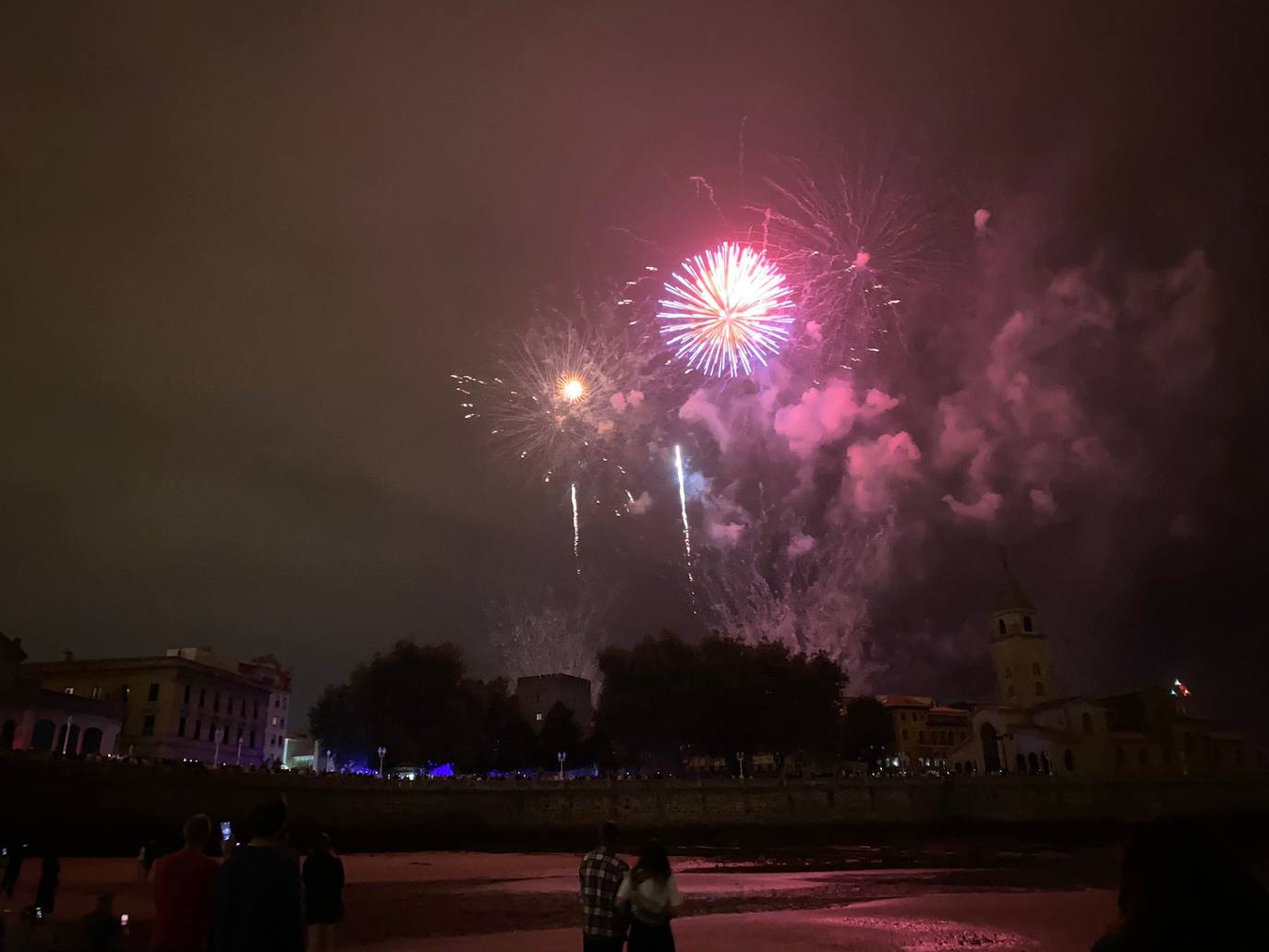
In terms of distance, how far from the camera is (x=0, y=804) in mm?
39031

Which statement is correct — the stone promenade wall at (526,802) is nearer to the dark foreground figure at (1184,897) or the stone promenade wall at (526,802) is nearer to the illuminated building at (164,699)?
the illuminated building at (164,699)

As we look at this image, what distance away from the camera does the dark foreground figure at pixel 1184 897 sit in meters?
3.13

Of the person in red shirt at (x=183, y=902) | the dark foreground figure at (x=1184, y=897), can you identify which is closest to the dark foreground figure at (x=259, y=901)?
the person in red shirt at (x=183, y=902)

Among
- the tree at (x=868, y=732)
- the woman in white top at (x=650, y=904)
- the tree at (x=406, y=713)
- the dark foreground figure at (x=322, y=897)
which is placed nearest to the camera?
the woman in white top at (x=650, y=904)

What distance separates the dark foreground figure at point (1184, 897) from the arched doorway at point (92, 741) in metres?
70.4

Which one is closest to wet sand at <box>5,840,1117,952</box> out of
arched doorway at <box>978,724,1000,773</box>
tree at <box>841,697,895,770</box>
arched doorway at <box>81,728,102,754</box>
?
arched doorway at <box>81,728,102,754</box>

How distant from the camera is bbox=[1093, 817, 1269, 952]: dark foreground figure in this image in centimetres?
313

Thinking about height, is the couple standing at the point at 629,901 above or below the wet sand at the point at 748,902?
above

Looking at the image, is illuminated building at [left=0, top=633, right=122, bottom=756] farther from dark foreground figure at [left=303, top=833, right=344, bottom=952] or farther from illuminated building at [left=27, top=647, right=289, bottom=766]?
dark foreground figure at [left=303, top=833, right=344, bottom=952]

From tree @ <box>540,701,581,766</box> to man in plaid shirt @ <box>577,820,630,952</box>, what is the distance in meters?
79.3

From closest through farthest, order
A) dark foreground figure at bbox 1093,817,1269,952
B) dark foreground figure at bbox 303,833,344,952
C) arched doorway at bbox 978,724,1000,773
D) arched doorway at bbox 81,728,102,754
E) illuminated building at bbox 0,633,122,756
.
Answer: dark foreground figure at bbox 1093,817,1269,952
dark foreground figure at bbox 303,833,344,952
illuminated building at bbox 0,633,122,756
arched doorway at bbox 81,728,102,754
arched doorway at bbox 978,724,1000,773

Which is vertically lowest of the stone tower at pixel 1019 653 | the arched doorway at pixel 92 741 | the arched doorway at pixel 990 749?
the arched doorway at pixel 990 749

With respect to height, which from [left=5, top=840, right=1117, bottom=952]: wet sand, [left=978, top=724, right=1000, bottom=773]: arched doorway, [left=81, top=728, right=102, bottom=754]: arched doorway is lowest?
[left=5, top=840, right=1117, bottom=952]: wet sand

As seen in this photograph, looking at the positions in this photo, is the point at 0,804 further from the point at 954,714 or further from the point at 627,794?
the point at 954,714
